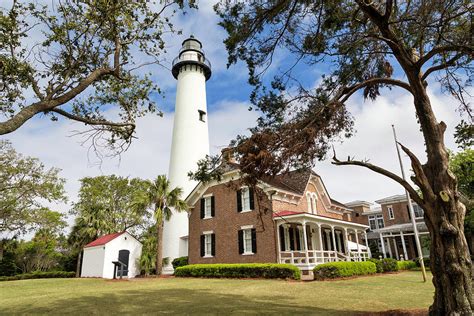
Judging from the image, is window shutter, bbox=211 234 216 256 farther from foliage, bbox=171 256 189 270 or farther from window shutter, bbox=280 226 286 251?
window shutter, bbox=280 226 286 251

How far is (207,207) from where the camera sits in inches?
1041

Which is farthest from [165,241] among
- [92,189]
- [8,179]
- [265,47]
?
[265,47]

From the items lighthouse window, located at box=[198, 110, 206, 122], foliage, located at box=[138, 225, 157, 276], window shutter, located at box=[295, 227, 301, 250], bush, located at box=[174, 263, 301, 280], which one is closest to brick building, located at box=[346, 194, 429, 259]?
window shutter, located at box=[295, 227, 301, 250]

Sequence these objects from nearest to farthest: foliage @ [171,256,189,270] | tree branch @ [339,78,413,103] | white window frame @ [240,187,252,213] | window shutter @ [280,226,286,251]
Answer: tree branch @ [339,78,413,103] → window shutter @ [280,226,286,251] → white window frame @ [240,187,252,213] → foliage @ [171,256,189,270]

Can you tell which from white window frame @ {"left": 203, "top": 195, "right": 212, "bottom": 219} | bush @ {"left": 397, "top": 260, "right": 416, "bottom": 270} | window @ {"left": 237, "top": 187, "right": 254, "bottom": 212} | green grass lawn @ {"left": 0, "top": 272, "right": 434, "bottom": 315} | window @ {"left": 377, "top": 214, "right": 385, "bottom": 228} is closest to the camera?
green grass lawn @ {"left": 0, "top": 272, "right": 434, "bottom": 315}

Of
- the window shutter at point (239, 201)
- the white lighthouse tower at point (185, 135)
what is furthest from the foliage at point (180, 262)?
the window shutter at point (239, 201)

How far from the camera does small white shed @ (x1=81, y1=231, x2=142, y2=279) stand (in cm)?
2765

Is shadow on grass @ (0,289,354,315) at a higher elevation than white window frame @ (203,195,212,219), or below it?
below

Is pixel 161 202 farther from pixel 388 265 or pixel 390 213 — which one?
pixel 390 213

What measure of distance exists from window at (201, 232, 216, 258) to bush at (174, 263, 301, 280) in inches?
94.7

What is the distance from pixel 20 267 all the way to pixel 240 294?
138ft

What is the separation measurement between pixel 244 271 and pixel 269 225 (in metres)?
3.40

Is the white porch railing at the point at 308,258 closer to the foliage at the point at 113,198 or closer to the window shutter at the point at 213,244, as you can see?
the window shutter at the point at 213,244

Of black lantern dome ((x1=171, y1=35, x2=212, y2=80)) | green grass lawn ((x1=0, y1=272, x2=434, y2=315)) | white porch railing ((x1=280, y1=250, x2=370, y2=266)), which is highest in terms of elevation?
black lantern dome ((x1=171, y1=35, x2=212, y2=80))
